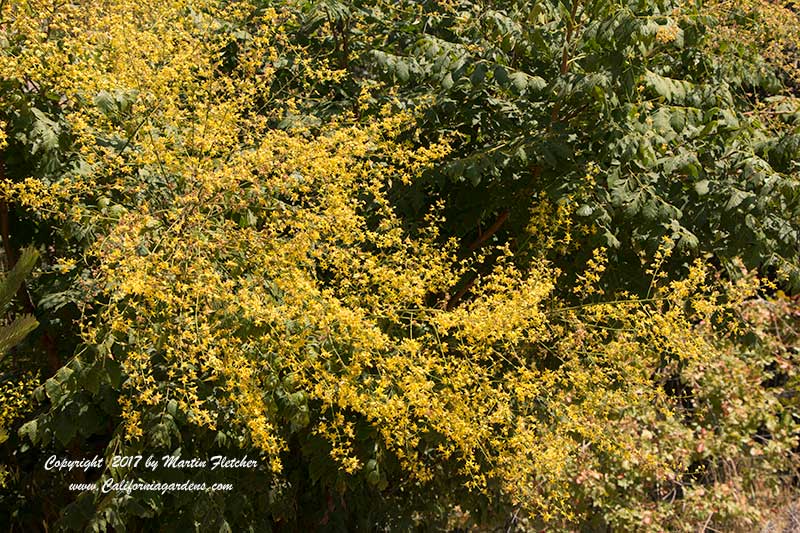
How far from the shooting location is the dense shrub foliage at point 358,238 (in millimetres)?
3166

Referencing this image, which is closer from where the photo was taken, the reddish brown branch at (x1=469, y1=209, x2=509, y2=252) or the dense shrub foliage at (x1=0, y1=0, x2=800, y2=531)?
the dense shrub foliage at (x1=0, y1=0, x2=800, y2=531)

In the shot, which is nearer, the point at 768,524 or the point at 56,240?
the point at 56,240

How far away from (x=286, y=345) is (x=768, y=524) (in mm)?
4836

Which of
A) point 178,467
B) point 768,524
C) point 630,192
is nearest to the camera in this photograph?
point 178,467

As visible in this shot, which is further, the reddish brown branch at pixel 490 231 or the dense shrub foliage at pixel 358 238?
the reddish brown branch at pixel 490 231

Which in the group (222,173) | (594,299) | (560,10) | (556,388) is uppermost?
(560,10)

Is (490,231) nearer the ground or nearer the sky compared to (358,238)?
nearer the ground

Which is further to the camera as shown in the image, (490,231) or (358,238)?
(490,231)

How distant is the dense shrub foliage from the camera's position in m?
3.17

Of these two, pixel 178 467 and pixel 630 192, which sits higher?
pixel 630 192

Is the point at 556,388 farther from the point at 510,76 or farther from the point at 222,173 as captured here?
the point at 222,173

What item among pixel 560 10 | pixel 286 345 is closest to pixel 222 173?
pixel 286 345

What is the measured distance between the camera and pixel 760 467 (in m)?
6.62

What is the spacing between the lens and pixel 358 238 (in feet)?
11.7
